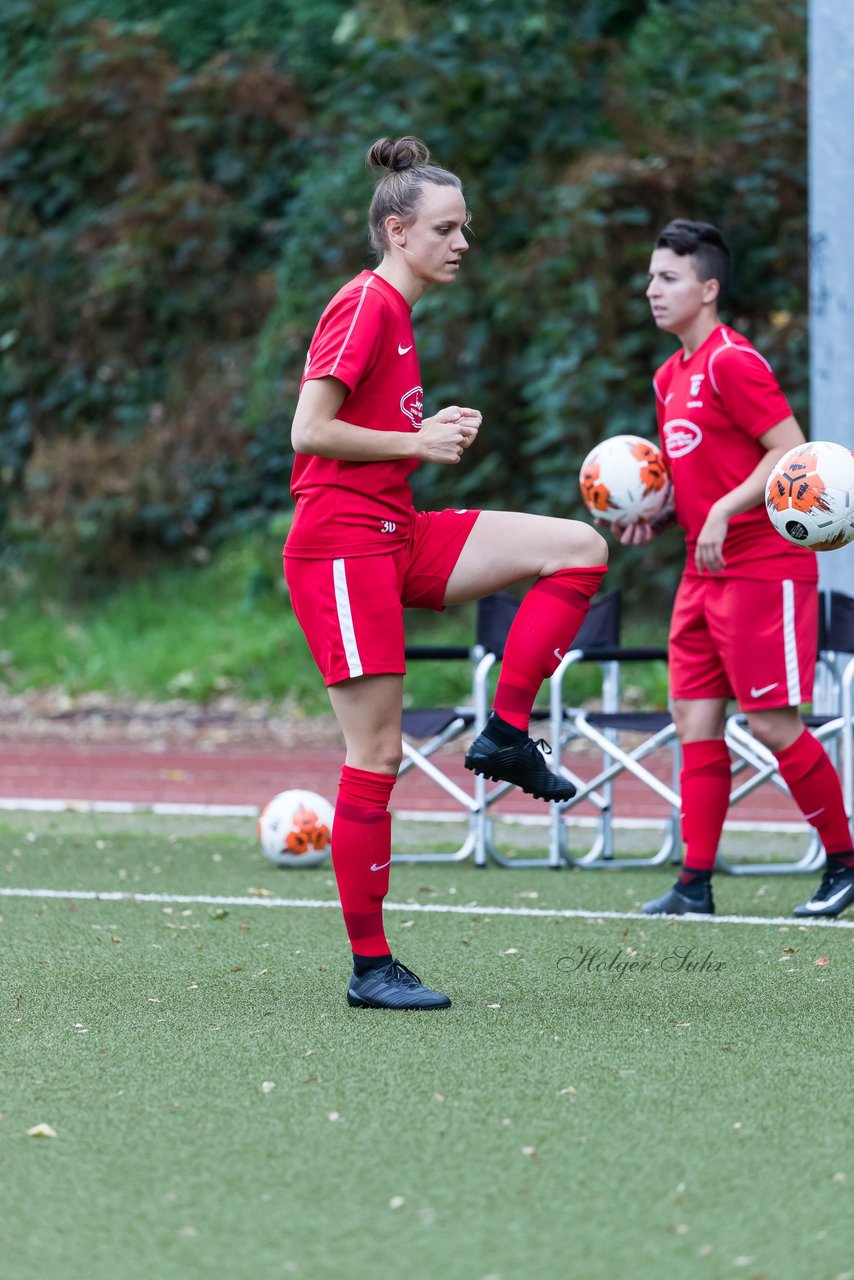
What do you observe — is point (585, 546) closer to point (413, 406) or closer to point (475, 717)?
point (413, 406)

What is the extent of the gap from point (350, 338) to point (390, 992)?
1569 mm

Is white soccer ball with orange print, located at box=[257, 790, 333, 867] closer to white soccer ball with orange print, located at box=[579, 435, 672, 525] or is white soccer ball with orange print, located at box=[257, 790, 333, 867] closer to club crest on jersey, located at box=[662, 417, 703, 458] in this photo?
white soccer ball with orange print, located at box=[579, 435, 672, 525]

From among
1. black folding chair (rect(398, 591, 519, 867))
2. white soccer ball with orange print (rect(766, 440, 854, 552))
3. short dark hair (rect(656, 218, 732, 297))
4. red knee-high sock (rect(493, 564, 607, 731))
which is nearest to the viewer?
red knee-high sock (rect(493, 564, 607, 731))

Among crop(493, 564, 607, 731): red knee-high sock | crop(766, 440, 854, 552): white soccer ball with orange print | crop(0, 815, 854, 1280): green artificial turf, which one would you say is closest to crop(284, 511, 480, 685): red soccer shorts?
crop(493, 564, 607, 731): red knee-high sock

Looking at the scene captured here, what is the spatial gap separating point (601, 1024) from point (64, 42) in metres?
13.9

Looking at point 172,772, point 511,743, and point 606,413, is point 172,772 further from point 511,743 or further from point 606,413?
point 511,743

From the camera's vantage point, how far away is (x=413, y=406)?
426 cm

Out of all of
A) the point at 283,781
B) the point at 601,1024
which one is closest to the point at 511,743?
the point at 601,1024

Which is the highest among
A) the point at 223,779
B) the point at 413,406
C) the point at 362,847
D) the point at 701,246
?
the point at 701,246

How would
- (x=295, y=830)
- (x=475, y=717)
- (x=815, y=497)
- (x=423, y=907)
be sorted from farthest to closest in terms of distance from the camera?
(x=475, y=717) → (x=295, y=830) → (x=423, y=907) → (x=815, y=497)

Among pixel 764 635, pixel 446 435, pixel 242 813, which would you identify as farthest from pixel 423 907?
pixel 242 813

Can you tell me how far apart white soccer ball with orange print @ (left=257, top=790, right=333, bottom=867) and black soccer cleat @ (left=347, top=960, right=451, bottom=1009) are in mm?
2536

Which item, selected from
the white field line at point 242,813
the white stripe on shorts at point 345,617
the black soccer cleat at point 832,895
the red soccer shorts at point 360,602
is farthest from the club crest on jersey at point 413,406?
the white field line at point 242,813

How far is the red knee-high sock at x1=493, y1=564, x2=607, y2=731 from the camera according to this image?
4.21 m
